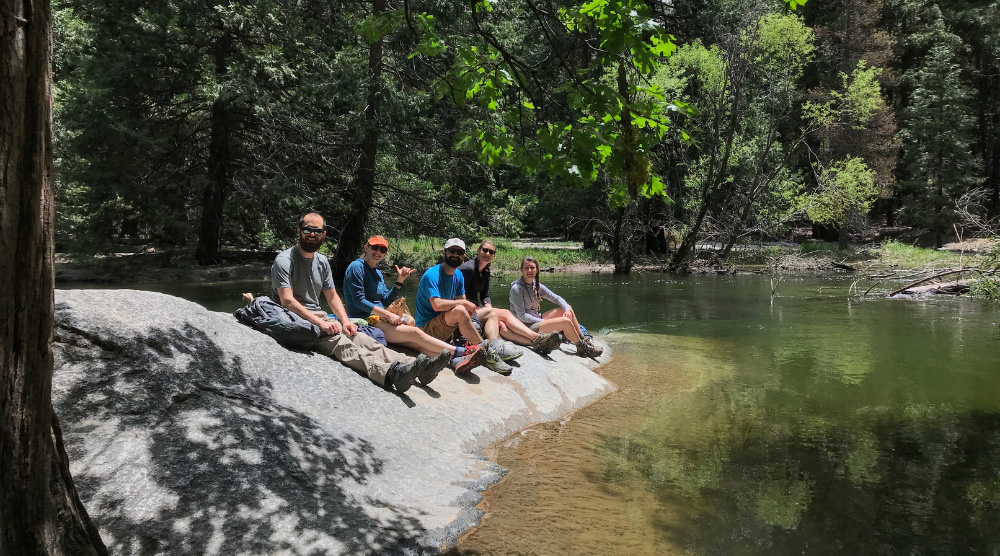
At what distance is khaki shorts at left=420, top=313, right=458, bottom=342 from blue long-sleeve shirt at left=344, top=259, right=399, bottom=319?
0.57 m

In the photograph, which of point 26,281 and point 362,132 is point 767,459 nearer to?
point 26,281

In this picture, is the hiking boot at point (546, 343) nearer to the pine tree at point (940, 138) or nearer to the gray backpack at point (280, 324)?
the gray backpack at point (280, 324)

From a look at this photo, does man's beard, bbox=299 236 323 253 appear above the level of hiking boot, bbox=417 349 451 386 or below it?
above

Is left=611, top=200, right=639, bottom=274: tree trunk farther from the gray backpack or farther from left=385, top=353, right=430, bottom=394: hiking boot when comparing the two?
the gray backpack

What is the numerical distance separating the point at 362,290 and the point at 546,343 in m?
2.67

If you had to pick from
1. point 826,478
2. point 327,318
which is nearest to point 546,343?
point 327,318

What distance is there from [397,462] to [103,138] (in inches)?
748

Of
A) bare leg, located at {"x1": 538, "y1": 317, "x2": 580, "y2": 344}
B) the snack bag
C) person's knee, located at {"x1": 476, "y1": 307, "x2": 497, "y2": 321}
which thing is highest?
the snack bag

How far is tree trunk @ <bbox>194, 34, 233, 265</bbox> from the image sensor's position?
71.1 ft

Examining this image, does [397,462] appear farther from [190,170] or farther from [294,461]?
[190,170]

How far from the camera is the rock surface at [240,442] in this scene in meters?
3.89

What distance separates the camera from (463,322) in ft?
25.7

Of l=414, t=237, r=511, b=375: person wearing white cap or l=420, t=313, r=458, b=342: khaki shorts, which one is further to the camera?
l=420, t=313, r=458, b=342: khaki shorts

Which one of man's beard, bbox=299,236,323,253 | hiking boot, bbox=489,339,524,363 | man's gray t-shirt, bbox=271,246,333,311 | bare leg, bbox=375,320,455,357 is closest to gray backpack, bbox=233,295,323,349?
man's gray t-shirt, bbox=271,246,333,311
